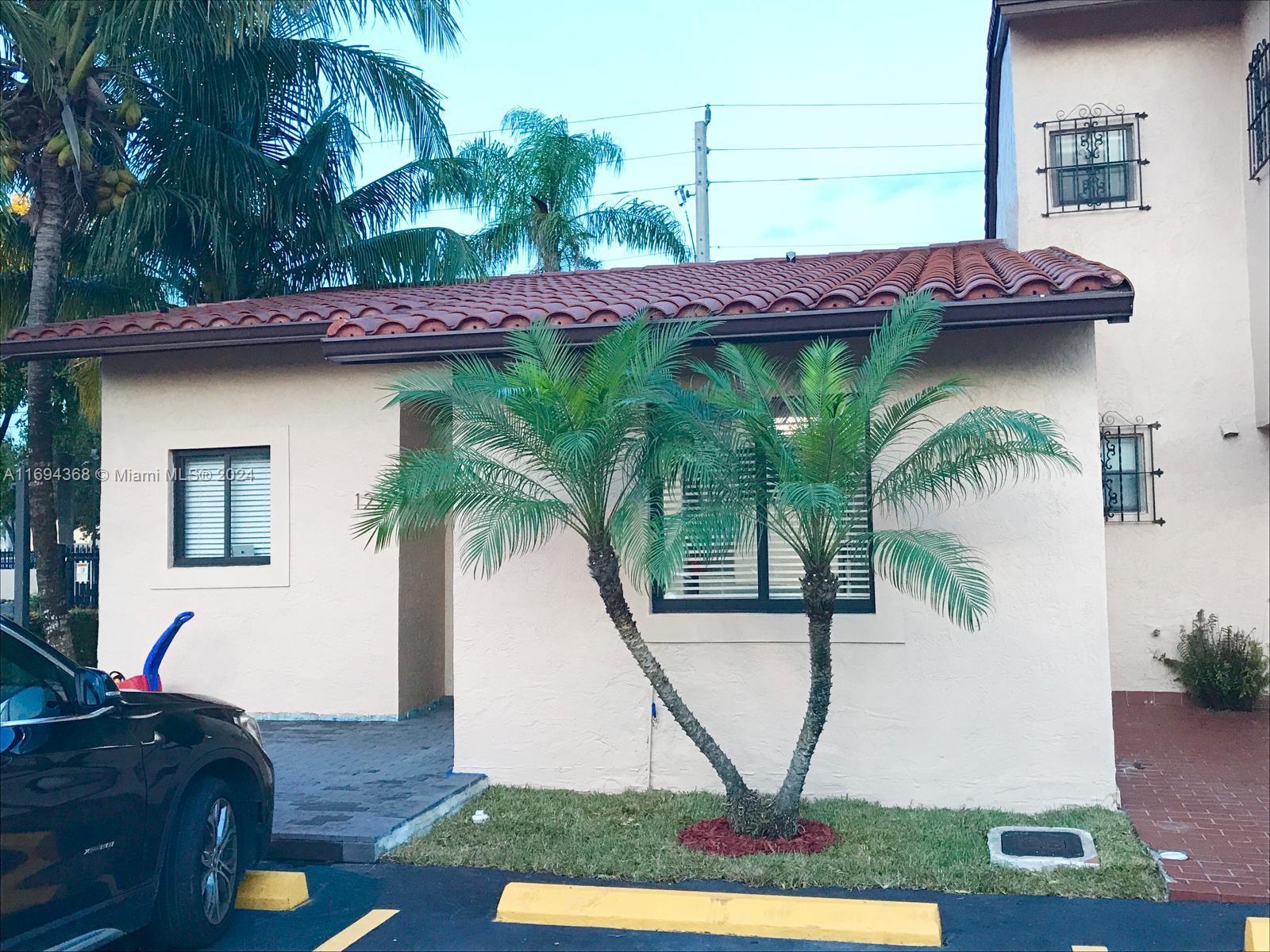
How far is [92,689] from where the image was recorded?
15.0 feet

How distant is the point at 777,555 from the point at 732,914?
286cm

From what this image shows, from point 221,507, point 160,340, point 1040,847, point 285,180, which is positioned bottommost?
point 1040,847

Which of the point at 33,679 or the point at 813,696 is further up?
the point at 33,679

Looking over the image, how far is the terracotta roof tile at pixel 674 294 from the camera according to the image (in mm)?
6965

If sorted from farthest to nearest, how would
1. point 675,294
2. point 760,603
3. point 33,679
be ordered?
point 675,294, point 760,603, point 33,679

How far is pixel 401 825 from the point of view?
645cm

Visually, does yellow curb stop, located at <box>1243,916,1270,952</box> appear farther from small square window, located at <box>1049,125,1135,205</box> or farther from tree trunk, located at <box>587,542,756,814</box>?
small square window, located at <box>1049,125,1135,205</box>

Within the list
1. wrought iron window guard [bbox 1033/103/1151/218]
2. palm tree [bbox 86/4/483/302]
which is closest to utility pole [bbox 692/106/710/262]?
palm tree [bbox 86/4/483/302]

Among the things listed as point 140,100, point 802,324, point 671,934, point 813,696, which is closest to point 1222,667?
point 813,696

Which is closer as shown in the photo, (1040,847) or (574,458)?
(574,458)

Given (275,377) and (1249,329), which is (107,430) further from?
(1249,329)

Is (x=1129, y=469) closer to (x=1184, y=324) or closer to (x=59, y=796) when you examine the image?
(x=1184, y=324)

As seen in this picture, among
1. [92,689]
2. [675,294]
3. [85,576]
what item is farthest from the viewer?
[85,576]

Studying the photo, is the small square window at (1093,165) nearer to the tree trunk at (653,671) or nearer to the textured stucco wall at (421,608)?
the textured stucco wall at (421,608)
